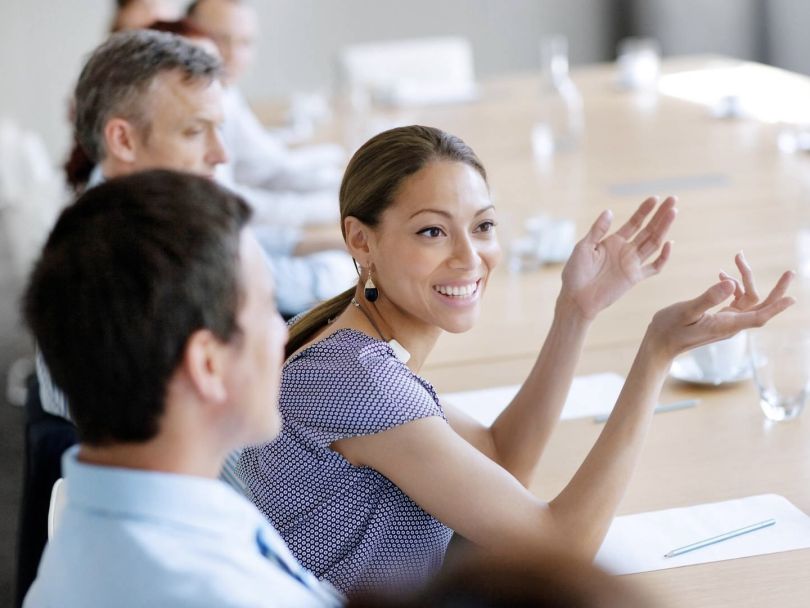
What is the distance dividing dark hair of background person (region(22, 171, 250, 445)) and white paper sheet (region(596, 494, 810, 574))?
678 mm

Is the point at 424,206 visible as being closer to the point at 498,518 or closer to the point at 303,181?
the point at 498,518

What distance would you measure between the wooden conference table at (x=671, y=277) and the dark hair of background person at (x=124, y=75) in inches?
32.0

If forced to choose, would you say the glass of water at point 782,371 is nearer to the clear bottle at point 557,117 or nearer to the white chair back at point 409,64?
the clear bottle at point 557,117

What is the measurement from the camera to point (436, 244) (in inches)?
68.7

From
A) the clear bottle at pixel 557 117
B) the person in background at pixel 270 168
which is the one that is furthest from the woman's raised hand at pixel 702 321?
the clear bottle at pixel 557 117

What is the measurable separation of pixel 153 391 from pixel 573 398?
4.06 feet

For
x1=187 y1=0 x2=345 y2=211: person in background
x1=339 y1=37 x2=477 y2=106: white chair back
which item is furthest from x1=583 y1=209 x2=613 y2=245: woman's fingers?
x1=339 y1=37 x2=477 y2=106: white chair back

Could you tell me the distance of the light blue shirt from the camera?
3.00 feet

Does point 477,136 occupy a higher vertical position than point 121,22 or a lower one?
lower

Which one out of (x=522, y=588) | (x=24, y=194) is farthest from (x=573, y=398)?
(x=24, y=194)

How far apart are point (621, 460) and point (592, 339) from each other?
88cm

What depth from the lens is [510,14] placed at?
8.26 m

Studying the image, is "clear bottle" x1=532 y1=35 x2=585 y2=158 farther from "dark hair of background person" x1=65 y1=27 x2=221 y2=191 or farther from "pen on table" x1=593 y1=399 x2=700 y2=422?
"pen on table" x1=593 y1=399 x2=700 y2=422

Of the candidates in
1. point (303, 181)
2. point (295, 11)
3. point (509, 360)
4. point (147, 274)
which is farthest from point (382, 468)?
point (295, 11)
